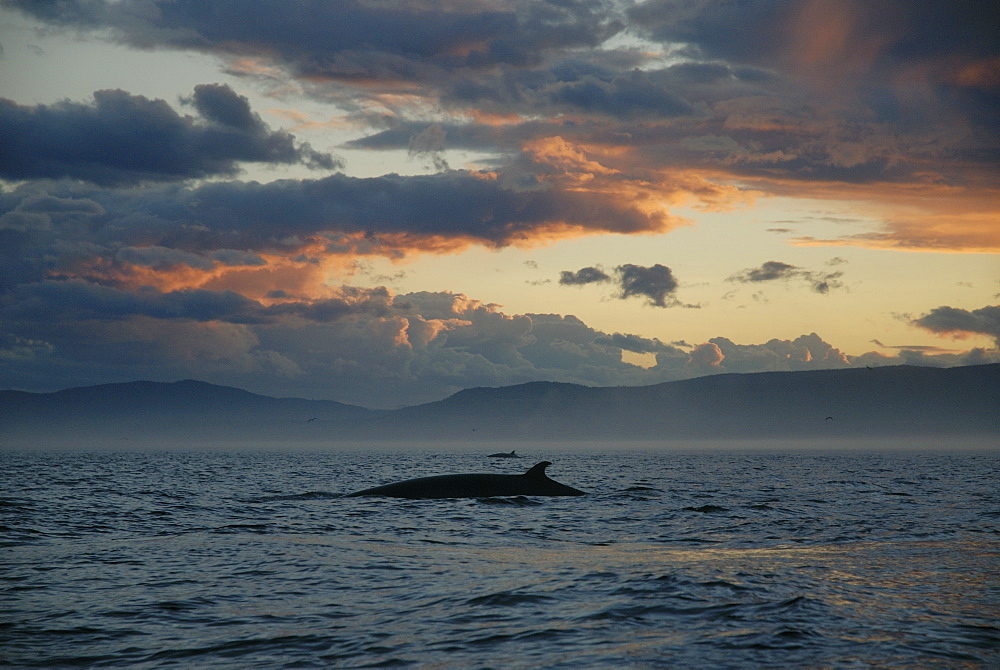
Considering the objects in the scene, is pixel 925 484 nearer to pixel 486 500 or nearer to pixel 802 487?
pixel 802 487

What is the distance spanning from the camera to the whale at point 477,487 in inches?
1176

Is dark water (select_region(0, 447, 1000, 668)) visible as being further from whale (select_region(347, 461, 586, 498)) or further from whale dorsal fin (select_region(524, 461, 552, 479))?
whale dorsal fin (select_region(524, 461, 552, 479))

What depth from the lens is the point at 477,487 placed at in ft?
100

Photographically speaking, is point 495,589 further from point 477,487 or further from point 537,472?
point 537,472

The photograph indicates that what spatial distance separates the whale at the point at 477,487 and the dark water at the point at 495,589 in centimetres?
391

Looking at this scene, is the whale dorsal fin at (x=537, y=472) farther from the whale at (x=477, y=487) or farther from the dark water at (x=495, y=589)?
the dark water at (x=495, y=589)

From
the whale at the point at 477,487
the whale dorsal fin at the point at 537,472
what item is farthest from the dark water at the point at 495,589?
the whale dorsal fin at the point at 537,472

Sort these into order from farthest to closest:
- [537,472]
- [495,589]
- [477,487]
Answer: [537,472], [477,487], [495,589]

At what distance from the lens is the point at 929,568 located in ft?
50.7

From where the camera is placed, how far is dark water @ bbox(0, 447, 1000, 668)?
9781 millimetres

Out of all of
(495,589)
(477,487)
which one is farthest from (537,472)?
(495,589)

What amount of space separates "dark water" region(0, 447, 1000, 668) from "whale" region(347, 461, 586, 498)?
391 centimetres

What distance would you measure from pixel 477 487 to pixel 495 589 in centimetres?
1711

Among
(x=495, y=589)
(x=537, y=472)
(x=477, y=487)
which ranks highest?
(x=537, y=472)
